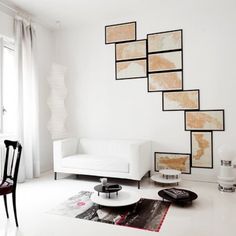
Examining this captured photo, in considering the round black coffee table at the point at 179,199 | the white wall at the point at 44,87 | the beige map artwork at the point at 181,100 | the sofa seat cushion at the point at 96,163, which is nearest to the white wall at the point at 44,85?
the white wall at the point at 44,87

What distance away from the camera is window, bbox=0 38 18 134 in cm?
→ 391

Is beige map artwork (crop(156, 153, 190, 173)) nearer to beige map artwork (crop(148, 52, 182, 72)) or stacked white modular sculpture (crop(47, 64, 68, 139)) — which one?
beige map artwork (crop(148, 52, 182, 72))

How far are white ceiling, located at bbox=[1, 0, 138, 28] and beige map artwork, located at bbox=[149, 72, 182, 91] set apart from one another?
1.31m

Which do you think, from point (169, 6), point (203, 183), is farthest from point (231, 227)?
point (169, 6)

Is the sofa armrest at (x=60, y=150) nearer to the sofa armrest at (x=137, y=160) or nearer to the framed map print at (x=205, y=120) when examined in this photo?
the sofa armrest at (x=137, y=160)

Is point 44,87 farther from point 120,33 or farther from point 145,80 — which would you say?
point 145,80

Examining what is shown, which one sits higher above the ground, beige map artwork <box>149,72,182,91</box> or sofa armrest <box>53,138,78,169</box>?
beige map artwork <box>149,72,182,91</box>

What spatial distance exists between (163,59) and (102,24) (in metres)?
1.47

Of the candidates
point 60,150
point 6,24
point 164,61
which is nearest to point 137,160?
point 60,150

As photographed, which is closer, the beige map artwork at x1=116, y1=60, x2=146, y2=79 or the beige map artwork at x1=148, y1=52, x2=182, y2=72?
the beige map artwork at x1=148, y1=52, x2=182, y2=72

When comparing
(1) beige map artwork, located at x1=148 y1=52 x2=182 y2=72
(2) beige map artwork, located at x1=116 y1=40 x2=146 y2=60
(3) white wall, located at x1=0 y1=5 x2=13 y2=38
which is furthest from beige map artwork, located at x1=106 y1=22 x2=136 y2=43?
(3) white wall, located at x1=0 y1=5 x2=13 y2=38

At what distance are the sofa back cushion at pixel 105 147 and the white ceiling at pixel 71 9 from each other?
2361 millimetres

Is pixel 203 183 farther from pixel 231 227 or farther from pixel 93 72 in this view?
pixel 93 72

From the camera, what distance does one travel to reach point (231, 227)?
2.26m
